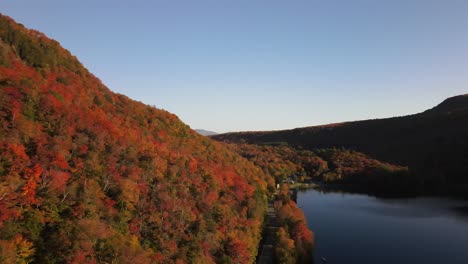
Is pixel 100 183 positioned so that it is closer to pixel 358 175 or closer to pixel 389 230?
pixel 389 230

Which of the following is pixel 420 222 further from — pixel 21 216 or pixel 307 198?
pixel 21 216

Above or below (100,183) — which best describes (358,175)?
below

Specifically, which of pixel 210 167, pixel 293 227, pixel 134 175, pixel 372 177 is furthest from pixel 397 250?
pixel 372 177

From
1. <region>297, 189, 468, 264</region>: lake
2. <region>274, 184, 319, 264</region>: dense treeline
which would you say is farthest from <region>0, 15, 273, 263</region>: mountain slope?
<region>297, 189, 468, 264</region>: lake

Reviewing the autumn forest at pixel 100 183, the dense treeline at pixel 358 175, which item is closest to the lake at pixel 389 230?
the autumn forest at pixel 100 183

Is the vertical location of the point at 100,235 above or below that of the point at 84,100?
below

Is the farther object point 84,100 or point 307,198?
point 307,198

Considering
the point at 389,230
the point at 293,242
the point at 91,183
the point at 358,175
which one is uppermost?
the point at 91,183

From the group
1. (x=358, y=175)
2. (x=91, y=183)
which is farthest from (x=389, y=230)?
(x=358, y=175)
